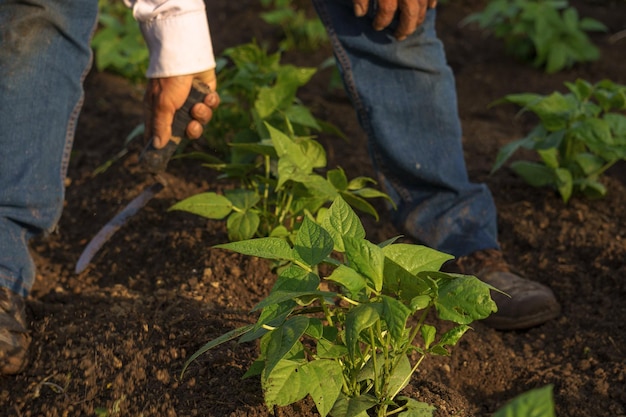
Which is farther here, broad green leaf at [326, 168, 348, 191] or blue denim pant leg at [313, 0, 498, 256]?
blue denim pant leg at [313, 0, 498, 256]

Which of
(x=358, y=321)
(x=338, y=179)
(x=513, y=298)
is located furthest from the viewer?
(x=513, y=298)

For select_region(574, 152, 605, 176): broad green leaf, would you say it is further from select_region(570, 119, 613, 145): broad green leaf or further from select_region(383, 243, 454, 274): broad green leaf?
select_region(383, 243, 454, 274): broad green leaf

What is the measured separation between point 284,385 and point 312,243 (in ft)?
0.93

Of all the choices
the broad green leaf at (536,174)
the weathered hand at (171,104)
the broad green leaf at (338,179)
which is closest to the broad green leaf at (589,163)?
the broad green leaf at (536,174)

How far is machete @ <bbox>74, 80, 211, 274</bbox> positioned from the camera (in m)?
2.48

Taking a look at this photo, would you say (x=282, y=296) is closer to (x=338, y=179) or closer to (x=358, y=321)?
(x=358, y=321)

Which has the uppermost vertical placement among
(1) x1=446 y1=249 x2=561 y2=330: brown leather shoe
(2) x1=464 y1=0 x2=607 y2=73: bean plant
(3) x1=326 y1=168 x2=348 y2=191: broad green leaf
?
(3) x1=326 y1=168 x2=348 y2=191: broad green leaf

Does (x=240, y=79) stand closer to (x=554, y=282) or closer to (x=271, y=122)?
(x=271, y=122)

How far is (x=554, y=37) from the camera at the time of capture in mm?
4578

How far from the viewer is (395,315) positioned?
1621 mm

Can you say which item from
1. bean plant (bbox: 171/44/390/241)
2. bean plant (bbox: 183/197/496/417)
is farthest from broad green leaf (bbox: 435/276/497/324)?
bean plant (bbox: 171/44/390/241)

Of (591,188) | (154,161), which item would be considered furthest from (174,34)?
(591,188)

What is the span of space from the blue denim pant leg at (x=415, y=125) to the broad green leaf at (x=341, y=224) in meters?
0.91

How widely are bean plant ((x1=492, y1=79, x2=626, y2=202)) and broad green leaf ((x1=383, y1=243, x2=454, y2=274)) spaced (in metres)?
1.36
